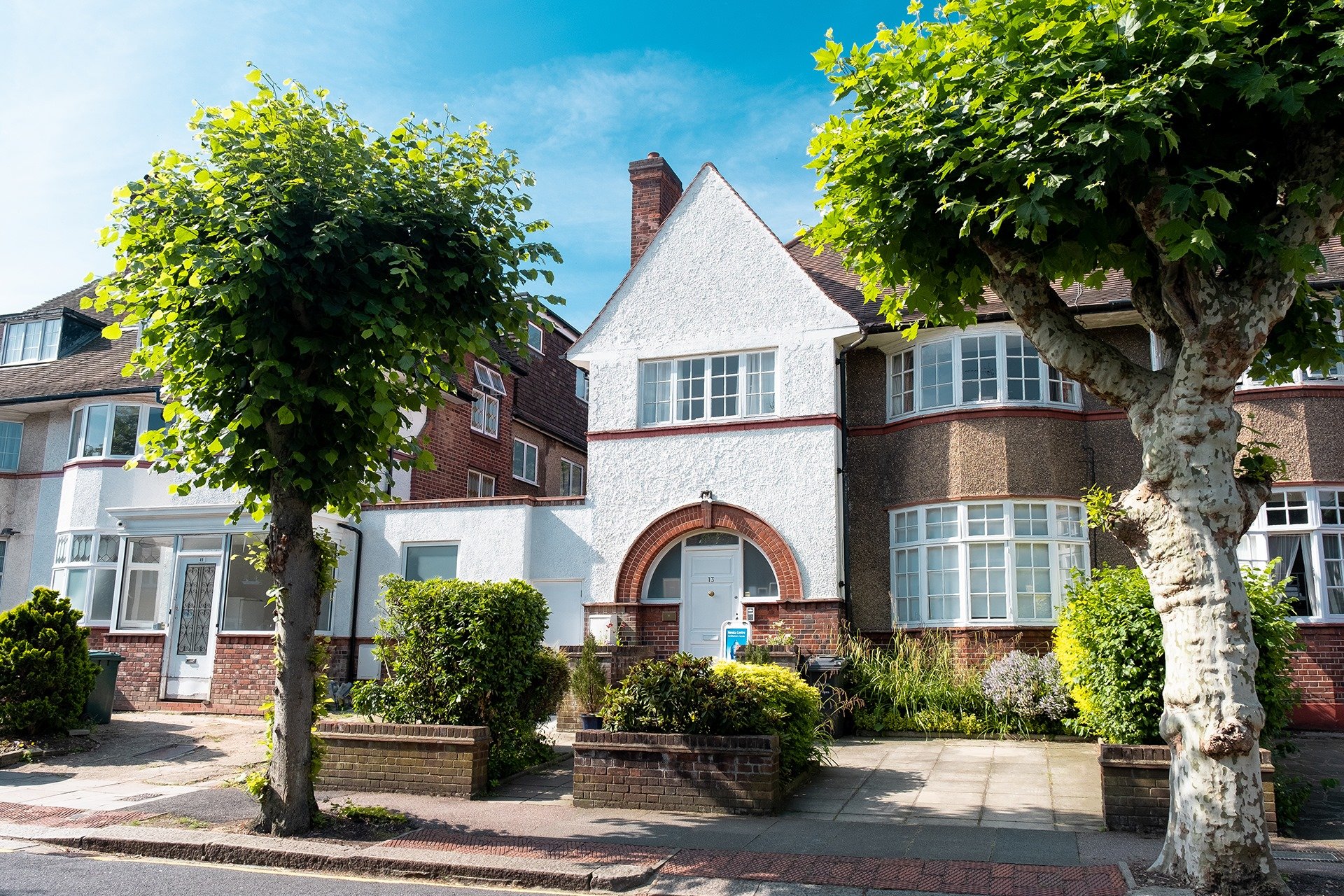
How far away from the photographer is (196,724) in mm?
15953

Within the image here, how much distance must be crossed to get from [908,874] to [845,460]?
1073cm

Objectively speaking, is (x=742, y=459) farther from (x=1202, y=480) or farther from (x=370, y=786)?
(x=1202, y=480)

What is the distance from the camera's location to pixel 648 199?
2011 cm

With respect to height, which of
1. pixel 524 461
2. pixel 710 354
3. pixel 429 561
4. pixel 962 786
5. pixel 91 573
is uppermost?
pixel 710 354

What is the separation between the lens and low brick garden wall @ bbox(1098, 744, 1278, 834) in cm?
791

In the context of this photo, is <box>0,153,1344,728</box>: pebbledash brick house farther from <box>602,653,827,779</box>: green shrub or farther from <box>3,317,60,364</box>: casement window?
<box>602,653,827,779</box>: green shrub

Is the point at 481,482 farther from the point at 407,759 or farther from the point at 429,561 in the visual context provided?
the point at 407,759

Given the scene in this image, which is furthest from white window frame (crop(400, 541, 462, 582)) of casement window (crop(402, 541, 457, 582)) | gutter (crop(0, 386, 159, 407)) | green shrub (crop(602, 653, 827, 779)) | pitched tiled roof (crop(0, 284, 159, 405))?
green shrub (crop(602, 653, 827, 779))

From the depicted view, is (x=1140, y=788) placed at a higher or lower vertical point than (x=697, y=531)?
lower

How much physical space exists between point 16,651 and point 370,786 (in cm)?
674

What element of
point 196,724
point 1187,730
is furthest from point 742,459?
point 1187,730

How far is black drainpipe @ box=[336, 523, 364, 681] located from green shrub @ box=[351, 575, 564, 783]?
8.06 metres

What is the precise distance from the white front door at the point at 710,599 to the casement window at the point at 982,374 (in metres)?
3.98

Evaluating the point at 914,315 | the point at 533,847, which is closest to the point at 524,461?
the point at 914,315
